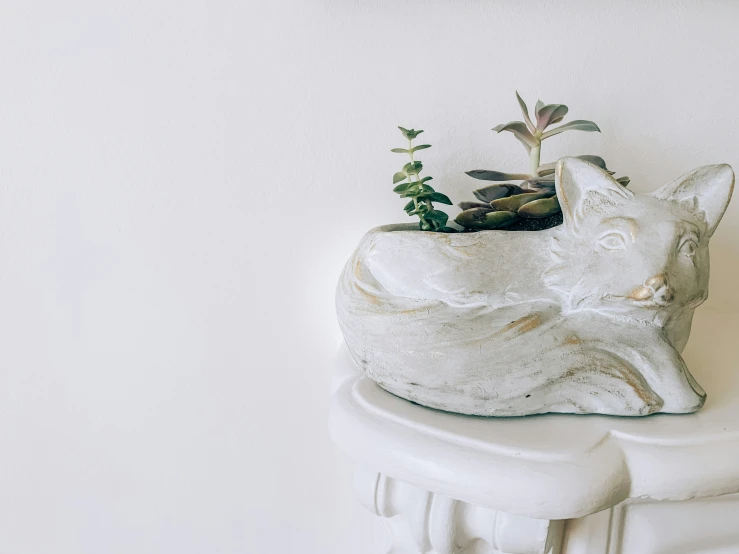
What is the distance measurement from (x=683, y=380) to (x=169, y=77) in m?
0.56

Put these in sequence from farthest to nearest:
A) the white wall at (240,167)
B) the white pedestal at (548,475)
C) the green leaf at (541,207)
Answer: the white wall at (240,167)
the green leaf at (541,207)
the white pedestal at (548,475)

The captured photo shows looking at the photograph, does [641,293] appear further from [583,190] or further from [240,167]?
[240,167]

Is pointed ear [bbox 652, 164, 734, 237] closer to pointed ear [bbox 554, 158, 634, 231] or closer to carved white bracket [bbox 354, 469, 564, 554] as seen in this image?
pointed ear [bbox 554, 158, 634, 231]

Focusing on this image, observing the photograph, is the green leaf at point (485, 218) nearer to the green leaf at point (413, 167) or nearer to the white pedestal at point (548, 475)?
the green leaf at point (413, 167)

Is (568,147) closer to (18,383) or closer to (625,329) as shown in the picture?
(625,329)

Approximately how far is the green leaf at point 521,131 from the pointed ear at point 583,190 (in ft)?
0.33

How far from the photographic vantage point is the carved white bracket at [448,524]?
441 millimetres

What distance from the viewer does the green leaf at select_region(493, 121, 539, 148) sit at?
21.4 inches

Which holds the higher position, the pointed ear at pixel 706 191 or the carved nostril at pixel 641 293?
the pointed ear at pixel 706 191

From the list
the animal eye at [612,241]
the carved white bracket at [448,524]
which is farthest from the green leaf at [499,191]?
the carved white bracket at [448,524]

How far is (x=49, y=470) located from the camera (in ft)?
2.39

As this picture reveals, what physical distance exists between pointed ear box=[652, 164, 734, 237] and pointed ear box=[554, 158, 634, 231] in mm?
36

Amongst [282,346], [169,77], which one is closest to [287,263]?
[282,346]

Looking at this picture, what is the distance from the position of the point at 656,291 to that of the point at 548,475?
14cm
